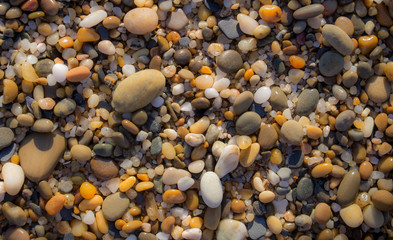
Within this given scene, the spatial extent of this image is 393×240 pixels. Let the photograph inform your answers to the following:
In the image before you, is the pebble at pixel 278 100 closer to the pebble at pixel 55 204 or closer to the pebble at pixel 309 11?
the pebble at pixel 309 11

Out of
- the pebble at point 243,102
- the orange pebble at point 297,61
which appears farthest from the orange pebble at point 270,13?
the pebble at point 243,102

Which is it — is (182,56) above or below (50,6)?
below

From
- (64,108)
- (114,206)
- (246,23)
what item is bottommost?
(114,206)

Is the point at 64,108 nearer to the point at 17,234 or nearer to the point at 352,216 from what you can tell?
the point at 17,234

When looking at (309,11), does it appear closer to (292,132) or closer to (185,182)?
(292,132)

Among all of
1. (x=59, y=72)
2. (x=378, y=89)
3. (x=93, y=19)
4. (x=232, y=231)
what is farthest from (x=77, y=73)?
(x=378, y=89)

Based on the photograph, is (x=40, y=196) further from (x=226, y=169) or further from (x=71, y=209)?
(x=226, y=169)
